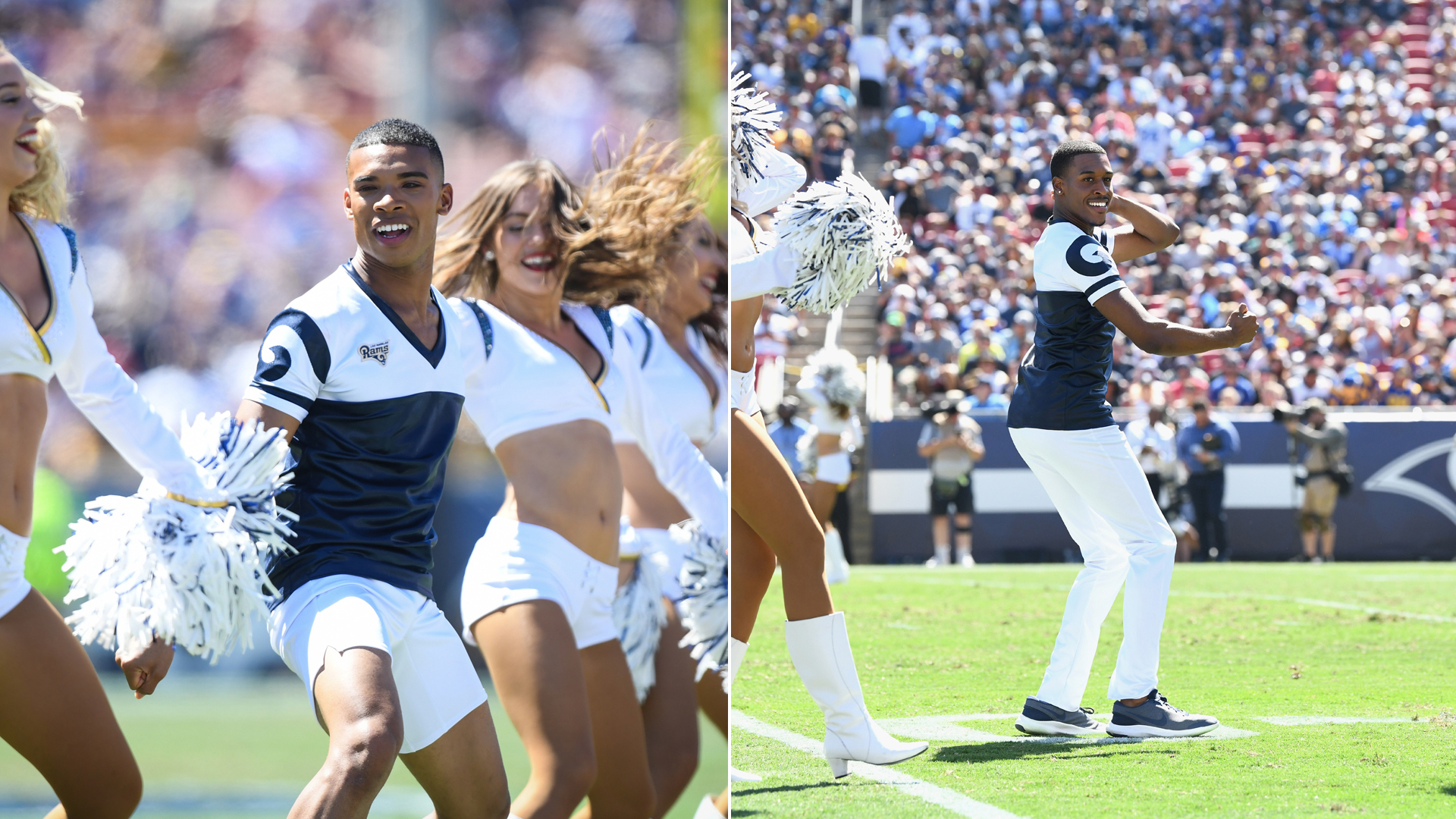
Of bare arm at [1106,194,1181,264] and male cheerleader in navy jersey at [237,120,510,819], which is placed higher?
bare arm at [1106,194,1181,264]

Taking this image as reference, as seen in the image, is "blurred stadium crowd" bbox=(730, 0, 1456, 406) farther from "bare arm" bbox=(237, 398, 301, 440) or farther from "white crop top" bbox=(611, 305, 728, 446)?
"bare arm" bbox=(237, 398, 301, 440)

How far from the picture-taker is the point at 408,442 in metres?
2.73

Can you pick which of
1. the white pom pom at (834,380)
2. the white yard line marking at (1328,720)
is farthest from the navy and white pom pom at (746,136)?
the white pom pom at (834,380)

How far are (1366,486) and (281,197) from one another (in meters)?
8.48

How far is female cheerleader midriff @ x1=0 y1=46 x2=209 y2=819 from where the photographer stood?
258 centimetres

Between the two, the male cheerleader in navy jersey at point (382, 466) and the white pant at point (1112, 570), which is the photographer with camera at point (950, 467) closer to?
the white pant at point (1112, 570)

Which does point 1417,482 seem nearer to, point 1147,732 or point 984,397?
point 984,397

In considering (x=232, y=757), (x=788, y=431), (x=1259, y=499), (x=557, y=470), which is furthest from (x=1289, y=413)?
(x=557, y=470)

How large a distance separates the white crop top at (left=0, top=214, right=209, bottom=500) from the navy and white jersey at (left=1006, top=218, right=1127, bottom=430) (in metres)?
2.43

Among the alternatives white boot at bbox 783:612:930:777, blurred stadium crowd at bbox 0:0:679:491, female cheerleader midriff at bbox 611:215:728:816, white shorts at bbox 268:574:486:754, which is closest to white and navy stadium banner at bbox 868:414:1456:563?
blurred stadium crowd at bbox 0:0:679:491

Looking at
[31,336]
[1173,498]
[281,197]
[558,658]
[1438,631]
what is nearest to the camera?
[31,336]

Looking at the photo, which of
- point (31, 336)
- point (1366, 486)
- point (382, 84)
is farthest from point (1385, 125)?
point (31, 336)

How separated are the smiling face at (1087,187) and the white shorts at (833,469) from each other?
559 centimetres

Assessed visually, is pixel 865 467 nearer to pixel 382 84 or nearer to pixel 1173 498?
pixel 1173 498
